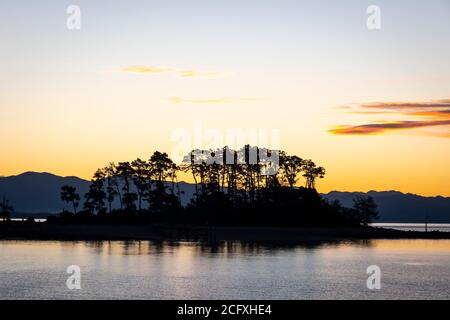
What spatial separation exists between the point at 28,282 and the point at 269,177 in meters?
105

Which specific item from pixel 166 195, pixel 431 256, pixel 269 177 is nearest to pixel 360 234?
pixel 269 177

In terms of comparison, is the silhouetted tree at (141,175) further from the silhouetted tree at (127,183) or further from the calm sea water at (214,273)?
the calm sea water at (214,273)

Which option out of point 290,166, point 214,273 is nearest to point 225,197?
point 290,166

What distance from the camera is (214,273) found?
6325cm

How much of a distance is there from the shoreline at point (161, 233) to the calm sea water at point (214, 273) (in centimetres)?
2145

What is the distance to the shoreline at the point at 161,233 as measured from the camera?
384ft

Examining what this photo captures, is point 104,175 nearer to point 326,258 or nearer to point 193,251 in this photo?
point 193,251

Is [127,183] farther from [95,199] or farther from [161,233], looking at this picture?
[161,233]

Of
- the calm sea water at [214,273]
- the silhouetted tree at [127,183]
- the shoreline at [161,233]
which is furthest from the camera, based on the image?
the silhouetted tree at [127,183]

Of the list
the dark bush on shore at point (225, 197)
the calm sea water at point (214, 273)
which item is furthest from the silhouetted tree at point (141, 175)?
the calm sea water at point (214, 273)

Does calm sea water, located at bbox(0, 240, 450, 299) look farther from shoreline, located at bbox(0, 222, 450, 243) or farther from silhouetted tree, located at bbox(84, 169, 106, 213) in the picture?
silhouetted tree, located at bbox(84, 169, 106, 213)

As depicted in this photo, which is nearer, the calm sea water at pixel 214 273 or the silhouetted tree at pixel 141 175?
the calm sea water at pixel 214 273

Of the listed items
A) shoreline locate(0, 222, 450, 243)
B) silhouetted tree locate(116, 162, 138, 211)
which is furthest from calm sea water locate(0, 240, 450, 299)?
silhouetted tree locate(116, 162, 138, 211)
